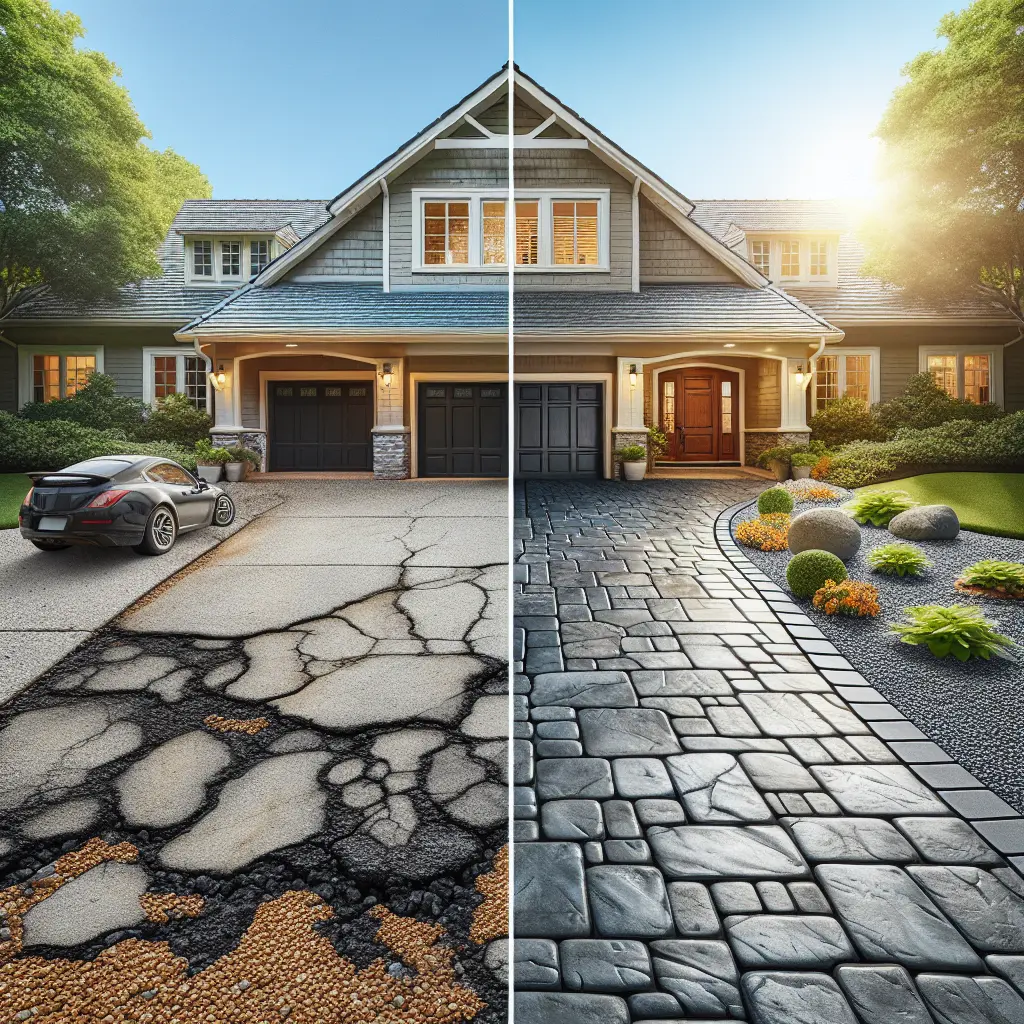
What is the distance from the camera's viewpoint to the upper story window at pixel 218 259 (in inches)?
69.1

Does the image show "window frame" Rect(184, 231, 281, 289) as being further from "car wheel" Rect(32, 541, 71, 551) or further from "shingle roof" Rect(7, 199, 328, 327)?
"car wheel" Rect(32, 541, 71, 551)

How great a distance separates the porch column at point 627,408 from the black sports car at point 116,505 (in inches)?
159

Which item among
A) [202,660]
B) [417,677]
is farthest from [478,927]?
[202,660]

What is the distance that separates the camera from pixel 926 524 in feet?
11.0

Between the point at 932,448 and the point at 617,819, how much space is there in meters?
2.69

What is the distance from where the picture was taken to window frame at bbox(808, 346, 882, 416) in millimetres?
3197

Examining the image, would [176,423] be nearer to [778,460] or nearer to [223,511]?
[223,511]

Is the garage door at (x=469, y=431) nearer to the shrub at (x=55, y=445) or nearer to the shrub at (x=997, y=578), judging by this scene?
the shrub at (x=55, y=445)

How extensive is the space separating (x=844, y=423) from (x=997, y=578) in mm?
1089

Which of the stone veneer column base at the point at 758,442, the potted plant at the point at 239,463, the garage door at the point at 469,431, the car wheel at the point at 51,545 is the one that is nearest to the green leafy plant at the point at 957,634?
the stone veneer column base at the point at 758,442

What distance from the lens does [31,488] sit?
4.51 feet

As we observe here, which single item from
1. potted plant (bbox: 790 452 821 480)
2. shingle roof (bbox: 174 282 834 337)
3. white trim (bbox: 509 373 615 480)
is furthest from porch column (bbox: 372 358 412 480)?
white trim (bbox: 509 373 615 480)

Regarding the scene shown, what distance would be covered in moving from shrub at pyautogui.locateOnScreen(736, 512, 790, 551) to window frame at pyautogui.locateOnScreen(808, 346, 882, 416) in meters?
0.73

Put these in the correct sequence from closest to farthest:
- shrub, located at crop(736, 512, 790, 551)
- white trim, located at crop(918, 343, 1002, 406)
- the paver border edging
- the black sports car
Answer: the black sports car
the paver border edging
white trim, located at crop(918, 343, 1002, 406)
shrub, located at crop(736, 512, 790, 551)
